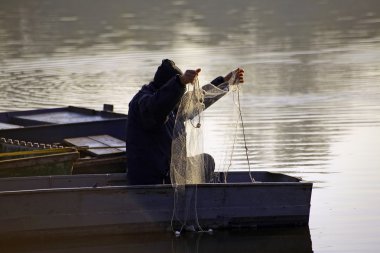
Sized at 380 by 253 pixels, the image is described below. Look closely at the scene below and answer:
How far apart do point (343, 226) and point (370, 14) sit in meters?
27.5

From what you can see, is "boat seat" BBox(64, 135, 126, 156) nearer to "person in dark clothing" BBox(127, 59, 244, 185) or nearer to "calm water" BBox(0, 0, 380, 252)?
"calm water" BBox(0, 0, 380, 252)

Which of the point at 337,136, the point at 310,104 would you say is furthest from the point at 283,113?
the point at 337,136

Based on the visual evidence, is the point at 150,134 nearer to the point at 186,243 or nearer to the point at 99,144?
the point at 186,243

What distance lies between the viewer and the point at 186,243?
11.5 meters

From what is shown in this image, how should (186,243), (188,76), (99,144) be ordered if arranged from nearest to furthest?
(188,76), (186,243), (99,144)

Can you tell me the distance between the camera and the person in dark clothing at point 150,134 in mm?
11227

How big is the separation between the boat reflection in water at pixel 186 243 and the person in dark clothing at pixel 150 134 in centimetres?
60

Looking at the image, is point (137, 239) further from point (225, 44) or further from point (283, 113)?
point (225, 44)

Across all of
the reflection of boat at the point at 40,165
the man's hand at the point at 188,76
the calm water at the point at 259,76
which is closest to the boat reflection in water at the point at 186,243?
the calm water at the point at 259,76

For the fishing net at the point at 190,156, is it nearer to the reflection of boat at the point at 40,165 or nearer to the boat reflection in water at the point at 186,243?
the boat reflection in water at the point at 186,243

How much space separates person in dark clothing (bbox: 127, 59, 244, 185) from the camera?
36.8 ft

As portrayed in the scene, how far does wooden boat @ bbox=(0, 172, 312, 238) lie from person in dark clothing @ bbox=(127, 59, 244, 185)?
351mm

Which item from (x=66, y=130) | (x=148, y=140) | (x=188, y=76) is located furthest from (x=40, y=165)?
(x=66, y=130)

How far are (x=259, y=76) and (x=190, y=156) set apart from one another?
12.5m
